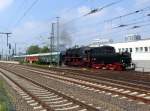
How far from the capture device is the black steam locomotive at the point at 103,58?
45.0 meters

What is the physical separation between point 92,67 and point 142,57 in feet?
50.3

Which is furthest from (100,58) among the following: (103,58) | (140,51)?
(140,51)

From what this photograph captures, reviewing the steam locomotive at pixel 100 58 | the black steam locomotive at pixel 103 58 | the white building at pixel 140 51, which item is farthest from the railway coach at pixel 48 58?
the black steam locomotive at pixel 103 58

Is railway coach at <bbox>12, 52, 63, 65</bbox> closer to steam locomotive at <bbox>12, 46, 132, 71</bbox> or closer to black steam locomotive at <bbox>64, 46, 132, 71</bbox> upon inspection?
steam locomotive at <bbox>12, 46, 132, 71</bbox>

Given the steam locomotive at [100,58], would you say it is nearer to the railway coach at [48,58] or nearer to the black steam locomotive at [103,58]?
the black steam locomotive at [103,58]

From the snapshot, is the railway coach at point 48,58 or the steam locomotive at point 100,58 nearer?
the steam locomotive at point 100,58

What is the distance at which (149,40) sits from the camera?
62.9m

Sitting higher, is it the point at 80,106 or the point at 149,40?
the point at 149,40

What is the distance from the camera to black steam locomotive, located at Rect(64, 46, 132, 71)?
45.0 metres

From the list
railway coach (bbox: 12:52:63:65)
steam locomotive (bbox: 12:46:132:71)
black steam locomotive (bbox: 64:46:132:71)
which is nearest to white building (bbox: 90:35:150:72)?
steam locomotive (bbox: 12:46:132:71)

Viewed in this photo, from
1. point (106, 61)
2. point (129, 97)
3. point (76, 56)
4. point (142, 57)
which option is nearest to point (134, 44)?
point (142, 57)

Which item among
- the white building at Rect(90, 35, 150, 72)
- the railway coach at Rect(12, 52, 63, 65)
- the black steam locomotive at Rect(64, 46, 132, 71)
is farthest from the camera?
Result: the railway coach at Rect(12, 52, 63, 65)

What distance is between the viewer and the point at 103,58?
152 ft

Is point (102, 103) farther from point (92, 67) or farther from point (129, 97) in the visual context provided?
point (92, 67)
